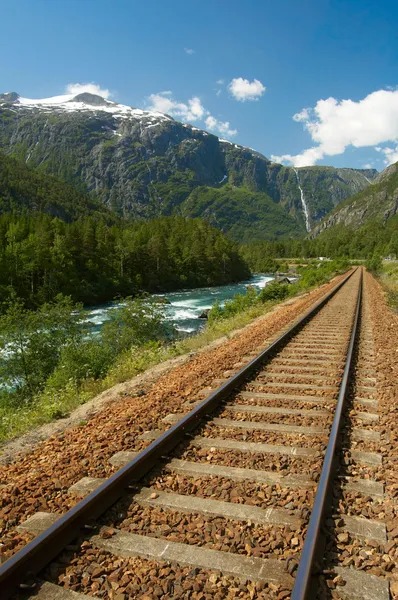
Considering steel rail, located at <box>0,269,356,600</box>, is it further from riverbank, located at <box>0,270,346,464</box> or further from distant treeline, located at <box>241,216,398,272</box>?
distant treeline, located at <box>241,216,398,272</box>

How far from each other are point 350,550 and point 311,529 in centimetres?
38

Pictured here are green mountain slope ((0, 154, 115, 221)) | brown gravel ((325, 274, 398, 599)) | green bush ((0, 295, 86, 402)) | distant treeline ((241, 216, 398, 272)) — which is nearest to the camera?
brown gravel ((325, 274, 398, 599))

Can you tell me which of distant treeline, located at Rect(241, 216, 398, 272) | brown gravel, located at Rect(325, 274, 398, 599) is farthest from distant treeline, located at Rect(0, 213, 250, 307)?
distant treeline, located at Rect(241, 216, 398, 272)

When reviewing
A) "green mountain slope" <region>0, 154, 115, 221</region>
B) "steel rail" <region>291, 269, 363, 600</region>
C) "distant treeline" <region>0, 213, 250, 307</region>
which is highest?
"green mountain slope" <region>0, 154, 115, 221</region>

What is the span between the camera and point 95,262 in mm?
64688

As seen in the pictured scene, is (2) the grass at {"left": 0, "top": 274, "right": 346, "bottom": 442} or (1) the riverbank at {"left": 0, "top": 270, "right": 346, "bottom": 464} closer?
(1) the riverbank at {"left": 0, "top": 270, "right": 346, "bottom": 464}

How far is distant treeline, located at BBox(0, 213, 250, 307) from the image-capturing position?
5222 centimetres

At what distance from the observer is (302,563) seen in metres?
2.93

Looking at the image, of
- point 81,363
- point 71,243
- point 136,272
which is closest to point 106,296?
point 71,243

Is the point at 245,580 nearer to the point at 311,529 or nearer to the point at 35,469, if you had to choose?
the point at 311,529

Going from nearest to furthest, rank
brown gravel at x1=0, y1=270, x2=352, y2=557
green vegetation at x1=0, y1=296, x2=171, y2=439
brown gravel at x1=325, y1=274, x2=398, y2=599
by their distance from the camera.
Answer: brown gravel at x1=325, y1=274, x2=398, y2=599
brown gravel at x1=0, y1=270, x2=352, y2=557
green vegetation at x1=0, y1=296, x2=171, y2=439

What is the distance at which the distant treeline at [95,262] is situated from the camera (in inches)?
2056

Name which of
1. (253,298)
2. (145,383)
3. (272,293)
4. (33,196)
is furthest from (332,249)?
(145,383)

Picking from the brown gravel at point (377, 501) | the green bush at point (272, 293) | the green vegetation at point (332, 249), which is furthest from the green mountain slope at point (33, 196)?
the brown gravel at point (377, 501)
